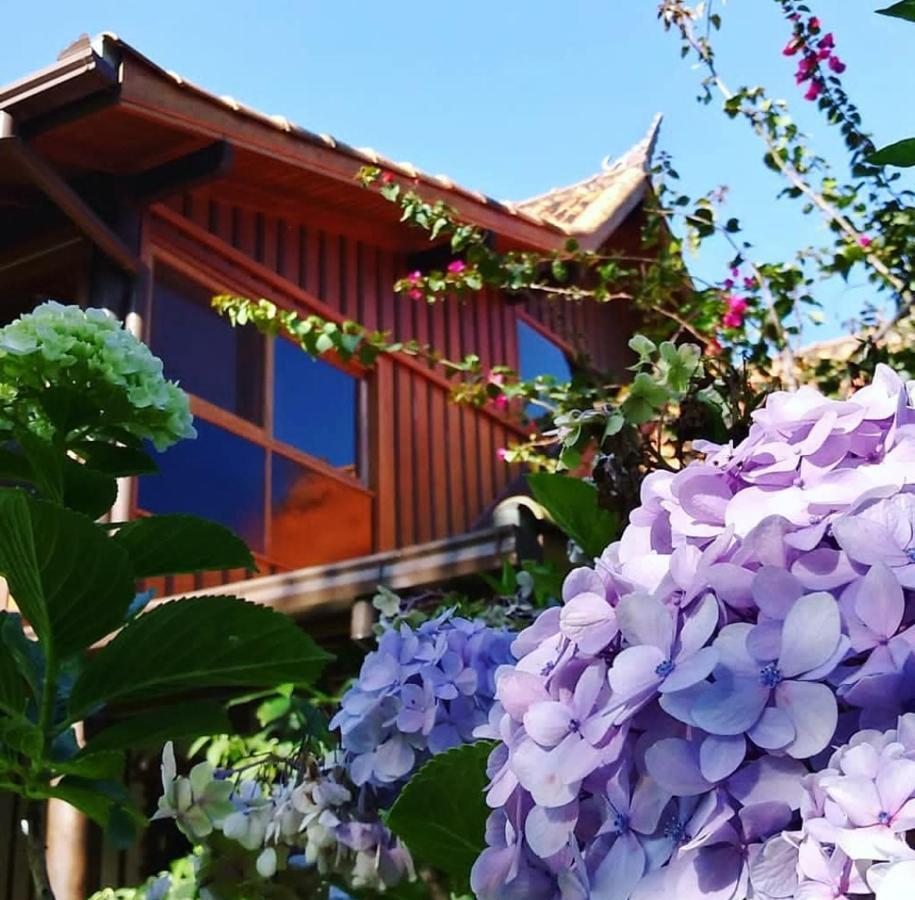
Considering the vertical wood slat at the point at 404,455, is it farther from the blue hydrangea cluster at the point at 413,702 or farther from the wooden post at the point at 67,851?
the blue hydrangea cluster at the point at 413,702

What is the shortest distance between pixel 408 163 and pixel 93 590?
18.8 ft

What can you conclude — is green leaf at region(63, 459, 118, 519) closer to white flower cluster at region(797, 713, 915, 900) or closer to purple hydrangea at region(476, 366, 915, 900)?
purple hydrangea at region(476, 366, 915, 900)

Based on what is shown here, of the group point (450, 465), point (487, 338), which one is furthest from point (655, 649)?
point (487, 338)

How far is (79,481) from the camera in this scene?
4.33 feet

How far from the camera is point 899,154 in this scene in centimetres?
86

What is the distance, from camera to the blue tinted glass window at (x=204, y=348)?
20.8ft

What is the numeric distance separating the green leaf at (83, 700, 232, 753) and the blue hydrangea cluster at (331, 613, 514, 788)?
0.84 feet

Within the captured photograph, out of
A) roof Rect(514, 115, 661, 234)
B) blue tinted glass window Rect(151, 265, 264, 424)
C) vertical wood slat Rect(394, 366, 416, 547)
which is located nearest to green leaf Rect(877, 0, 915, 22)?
blue tinted glass window Rect(151, 265, 264, 424)

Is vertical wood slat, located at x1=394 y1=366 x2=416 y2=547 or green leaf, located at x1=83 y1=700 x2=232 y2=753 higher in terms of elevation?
vertical wood slat, located at x1=394 y1=366 x2=416 y2=547

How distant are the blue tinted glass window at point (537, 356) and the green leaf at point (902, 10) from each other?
27.6 ft

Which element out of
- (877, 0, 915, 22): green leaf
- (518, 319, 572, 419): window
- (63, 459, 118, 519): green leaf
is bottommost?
(63, 459, 118, 519): green leaf

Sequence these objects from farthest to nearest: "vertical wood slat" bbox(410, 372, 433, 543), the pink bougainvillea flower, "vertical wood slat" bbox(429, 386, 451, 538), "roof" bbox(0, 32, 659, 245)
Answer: "vertical wood slat" bbox(429, 386, 451, 538)
"vertical wood slat" bbox(410, 372, 433, 543)
the pink bougainvillea flower
"roof" bbox(0, 32, 659, 245)

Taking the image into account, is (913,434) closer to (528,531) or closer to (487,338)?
(528,531)

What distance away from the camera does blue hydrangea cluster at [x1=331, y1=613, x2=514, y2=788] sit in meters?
1.05
